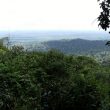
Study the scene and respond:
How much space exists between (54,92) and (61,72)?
5.09 feet

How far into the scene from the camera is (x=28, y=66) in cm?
1174

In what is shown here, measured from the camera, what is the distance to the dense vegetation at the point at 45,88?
31.8 ft

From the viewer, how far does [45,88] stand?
10867 millimetres

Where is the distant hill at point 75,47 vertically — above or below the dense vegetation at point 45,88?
below

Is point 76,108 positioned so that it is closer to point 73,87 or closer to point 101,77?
point 73,87

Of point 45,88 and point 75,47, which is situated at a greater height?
point 45,88

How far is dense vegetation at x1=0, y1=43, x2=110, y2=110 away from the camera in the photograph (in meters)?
9.68
